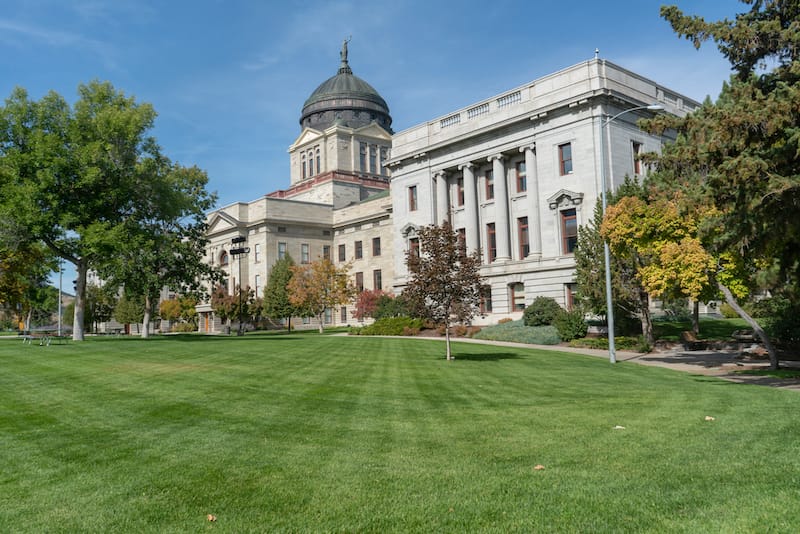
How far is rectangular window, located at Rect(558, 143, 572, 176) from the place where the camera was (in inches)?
1708

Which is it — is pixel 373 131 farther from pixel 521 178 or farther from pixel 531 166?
pixel 531 166

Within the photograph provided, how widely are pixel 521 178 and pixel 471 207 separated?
189 inches

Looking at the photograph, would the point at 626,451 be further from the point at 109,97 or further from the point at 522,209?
the point at 522,209

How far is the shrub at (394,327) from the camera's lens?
4497 cm

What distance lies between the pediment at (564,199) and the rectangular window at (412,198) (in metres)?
15.5

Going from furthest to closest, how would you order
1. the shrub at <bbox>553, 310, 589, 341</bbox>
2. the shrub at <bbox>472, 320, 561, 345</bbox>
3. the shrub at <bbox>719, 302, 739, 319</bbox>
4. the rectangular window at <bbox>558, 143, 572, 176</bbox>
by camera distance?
the rectangular window at <bbox>558, 143, 572, 176</bbox>, the shrub at <bbox>719, 302, 739, 319</bbox>, the shrub at <bbox>472, 320, 561, 345</bbox>, the shrub at <bbox>553, 310, 589, 341</bbox>

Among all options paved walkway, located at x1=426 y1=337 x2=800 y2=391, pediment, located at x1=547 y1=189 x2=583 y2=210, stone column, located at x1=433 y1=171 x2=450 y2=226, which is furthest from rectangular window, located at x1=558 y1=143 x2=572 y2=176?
paved walkway, located at x1=426 y1=337 x2=800 y2=391

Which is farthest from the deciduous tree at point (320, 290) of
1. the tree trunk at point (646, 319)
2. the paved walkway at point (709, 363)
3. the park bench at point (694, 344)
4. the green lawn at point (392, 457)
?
the green lawn at point (392, 457)

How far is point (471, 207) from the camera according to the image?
5031cm

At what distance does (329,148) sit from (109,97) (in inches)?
2286

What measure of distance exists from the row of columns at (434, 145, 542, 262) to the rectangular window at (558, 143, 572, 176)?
2.31 metres

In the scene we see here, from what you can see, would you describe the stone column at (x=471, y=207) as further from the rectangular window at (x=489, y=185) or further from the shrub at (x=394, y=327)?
the shrub at (x=394, y=327)

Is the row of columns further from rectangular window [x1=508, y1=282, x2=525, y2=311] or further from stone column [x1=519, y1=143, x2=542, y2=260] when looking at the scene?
rectangular window [x1=508, y1=282, x2=525, y2=311]

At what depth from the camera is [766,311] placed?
31453mm
